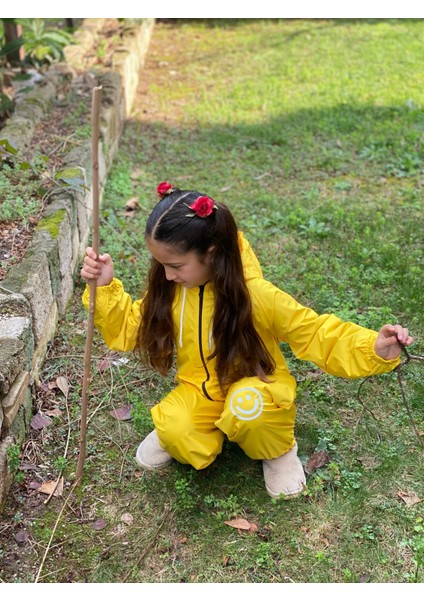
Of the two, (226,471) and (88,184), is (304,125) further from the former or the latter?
(226,471)

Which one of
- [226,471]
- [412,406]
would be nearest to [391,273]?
[412,406]

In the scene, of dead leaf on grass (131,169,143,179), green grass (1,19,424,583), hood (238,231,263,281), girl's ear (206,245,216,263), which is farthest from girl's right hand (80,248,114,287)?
dead leaf on grass (131,169,143,179)

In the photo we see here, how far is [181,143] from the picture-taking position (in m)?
5.71

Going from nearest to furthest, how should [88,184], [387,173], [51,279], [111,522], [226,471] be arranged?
[111,522], [226,471], [51,279], [88,184], [387,173]

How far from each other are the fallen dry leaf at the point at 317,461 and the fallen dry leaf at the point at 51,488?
3.09ft

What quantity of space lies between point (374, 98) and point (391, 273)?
2.98 metres

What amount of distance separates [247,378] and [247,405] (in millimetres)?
112

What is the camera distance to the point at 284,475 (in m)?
2.67

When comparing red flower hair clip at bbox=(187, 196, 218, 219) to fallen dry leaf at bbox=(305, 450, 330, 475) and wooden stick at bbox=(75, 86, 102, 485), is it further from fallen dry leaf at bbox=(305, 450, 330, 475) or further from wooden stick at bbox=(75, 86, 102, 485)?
fallen dry leaf at bbox=(305, 450, 330, 475)

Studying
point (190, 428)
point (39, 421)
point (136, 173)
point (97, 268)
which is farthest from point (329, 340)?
point (136, 173)

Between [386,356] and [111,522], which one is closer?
[386,356]

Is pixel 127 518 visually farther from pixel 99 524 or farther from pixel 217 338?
pixel 217 338

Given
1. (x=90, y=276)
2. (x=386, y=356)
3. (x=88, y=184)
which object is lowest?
(x=88, y=184)

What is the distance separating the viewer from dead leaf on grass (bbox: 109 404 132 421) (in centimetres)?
310
